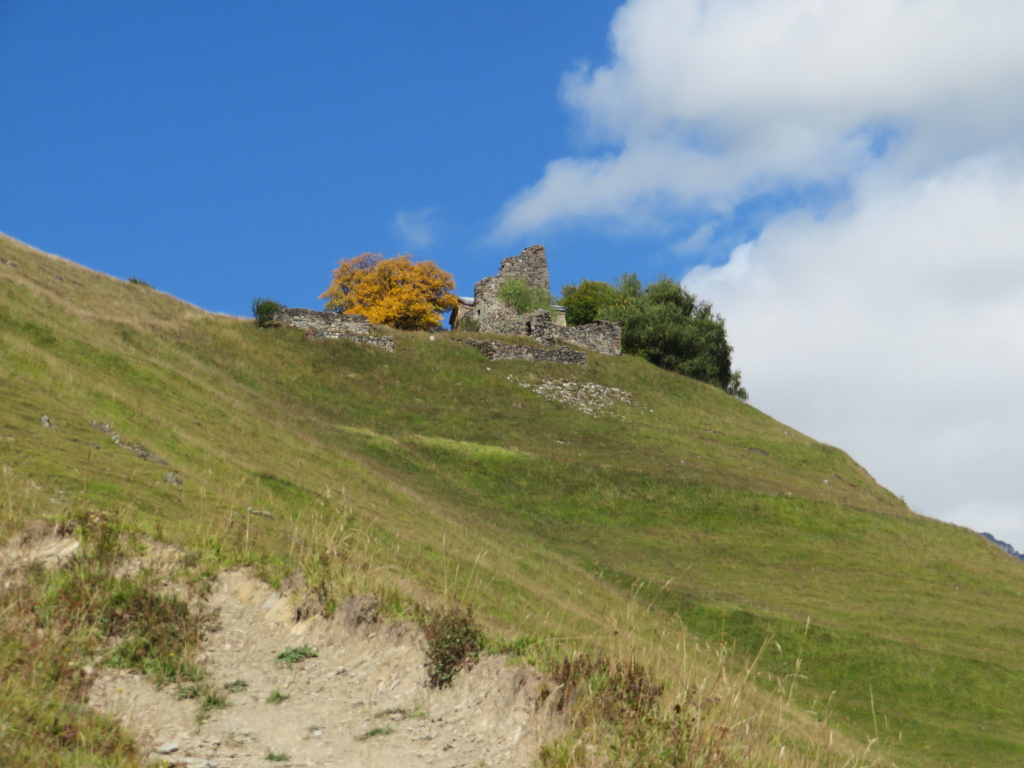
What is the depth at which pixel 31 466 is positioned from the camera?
614 inches

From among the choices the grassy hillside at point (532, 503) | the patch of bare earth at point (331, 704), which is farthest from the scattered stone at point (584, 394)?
the patch of bare earth at point (331, 704)

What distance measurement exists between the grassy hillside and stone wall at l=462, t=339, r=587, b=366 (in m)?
1.36

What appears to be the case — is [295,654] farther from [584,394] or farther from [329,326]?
[329,326]

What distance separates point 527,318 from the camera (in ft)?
244

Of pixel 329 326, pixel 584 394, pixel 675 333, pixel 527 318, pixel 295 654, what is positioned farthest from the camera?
pixel 675 333

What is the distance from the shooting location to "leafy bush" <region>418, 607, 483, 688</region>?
419 inches

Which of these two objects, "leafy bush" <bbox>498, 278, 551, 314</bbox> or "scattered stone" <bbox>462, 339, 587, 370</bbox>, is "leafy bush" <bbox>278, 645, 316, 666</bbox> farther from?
"leafy bush" <bbox>498, 278, 551, 314</bbox>

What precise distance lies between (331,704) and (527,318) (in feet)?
212

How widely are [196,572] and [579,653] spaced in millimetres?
5442

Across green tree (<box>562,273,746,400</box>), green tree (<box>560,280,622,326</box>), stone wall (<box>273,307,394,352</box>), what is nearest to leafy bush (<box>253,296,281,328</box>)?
stone wall (<box>273,307,394,352</box>)

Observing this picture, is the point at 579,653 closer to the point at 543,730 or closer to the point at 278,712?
the point at 543,730

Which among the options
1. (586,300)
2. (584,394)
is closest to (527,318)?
(584,394)

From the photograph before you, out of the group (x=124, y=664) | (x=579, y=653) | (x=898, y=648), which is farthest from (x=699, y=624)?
(x=124, y=664)

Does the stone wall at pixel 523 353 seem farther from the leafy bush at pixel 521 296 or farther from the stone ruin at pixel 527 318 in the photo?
the leafy bush at pixel 521 296
